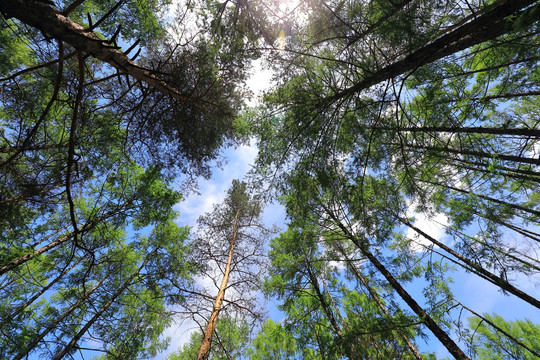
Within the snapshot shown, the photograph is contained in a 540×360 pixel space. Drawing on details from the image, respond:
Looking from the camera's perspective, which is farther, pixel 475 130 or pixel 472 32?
pixel 475 130

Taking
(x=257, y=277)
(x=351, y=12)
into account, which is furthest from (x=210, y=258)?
(x=351, y=12)

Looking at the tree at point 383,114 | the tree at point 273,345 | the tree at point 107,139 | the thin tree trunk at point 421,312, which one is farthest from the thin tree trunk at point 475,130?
the tree at point 273,345

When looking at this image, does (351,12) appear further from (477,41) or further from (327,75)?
(477,41)

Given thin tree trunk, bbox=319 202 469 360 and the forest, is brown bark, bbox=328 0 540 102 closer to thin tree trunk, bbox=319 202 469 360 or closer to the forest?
the forest

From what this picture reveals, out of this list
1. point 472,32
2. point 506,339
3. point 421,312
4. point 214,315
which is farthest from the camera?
point 506,339

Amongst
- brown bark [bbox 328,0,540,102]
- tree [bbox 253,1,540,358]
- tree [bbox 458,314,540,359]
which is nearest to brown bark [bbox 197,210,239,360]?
tree [bbox 253,1,540,358]

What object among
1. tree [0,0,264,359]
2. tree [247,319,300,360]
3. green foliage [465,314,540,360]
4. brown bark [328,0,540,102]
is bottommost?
green foliage [465,314,540,360]

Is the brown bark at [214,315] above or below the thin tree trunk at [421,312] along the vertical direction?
above

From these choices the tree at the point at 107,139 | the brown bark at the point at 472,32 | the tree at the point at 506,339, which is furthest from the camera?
the tree at the point at 506,339

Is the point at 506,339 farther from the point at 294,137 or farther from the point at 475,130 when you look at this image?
the point at 294,137

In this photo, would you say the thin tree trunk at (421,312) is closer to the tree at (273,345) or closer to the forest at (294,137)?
the forest at (294,137)

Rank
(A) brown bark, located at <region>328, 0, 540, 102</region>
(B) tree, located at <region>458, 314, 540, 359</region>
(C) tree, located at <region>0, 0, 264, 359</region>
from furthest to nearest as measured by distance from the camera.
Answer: (B) tree, located at <region>458, 314, 540, 359</region> < (C) tree, located at <region>0, 0, 264, 359</region> < (A) brown bark, located at <region>328, 0, 540, 102</region>

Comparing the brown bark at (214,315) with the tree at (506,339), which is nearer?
the brown bark at (214,315)

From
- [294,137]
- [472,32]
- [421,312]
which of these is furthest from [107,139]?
[421,312]
